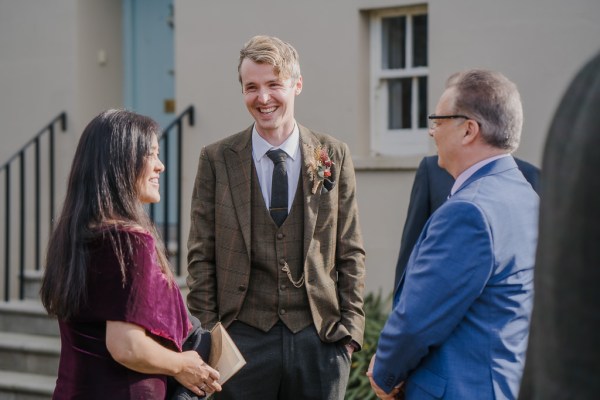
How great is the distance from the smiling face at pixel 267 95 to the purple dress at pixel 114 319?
1.04m

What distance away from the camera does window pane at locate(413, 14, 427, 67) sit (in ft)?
22.4

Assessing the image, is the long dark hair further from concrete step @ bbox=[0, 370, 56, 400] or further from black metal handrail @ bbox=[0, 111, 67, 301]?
black metal handrail @ bbox=[0, 111, 67, 301]

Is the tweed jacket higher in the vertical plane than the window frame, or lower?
lower

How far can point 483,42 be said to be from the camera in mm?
6273

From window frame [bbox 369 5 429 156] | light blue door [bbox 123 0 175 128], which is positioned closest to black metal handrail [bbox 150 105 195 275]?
light blue door [bbox 123 0 175 128]

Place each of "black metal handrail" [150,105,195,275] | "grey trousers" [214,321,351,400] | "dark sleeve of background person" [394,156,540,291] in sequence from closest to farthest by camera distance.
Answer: "grey trousers" [214,321,351,400], "dark sleeve of background person" [394,156,540,291], "black metal handrail" [150,105,195,275]

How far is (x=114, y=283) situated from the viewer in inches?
108

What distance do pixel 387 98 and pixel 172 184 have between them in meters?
2.32

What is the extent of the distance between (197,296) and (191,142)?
12.6 ft

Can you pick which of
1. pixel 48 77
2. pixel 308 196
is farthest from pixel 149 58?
pixel 308 196

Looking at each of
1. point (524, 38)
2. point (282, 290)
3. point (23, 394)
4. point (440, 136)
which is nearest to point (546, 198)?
point (440, 136)

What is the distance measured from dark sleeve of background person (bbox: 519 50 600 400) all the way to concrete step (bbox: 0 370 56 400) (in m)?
5.93

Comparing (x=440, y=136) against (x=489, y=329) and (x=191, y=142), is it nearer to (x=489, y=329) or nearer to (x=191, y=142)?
(x=489, y=329)

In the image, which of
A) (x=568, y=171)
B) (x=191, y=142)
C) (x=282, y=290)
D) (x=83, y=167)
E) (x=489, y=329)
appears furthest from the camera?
(x=191, y=142)
